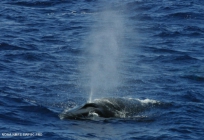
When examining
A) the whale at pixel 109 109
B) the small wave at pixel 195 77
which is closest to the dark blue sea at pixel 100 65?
the small wave at pixel 195 77

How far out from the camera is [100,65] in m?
35.1

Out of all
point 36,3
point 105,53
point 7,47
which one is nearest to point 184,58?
point 105,53

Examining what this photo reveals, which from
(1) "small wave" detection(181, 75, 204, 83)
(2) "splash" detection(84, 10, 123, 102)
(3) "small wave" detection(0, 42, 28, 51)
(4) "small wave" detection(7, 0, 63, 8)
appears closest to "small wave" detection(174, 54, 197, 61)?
(2) "splash" detection(84, 10, 123, 102)

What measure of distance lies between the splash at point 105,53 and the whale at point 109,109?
1736 mm

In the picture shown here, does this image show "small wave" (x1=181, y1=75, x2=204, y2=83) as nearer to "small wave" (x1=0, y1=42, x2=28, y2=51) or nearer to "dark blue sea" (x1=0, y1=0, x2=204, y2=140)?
"dark blue sea" (x1=0, y1=0, x2=204, y2=140)

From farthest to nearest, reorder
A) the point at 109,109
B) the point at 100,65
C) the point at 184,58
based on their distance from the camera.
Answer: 1. the point at 184,58
2. the point at 100,65
3. the point at 109,109

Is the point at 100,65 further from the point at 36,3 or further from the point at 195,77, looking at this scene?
the point at 36,3

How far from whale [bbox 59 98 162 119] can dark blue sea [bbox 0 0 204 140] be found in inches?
13.7

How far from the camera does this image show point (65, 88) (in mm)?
29953

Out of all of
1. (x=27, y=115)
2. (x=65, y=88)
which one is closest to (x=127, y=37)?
(x=65, y=88)

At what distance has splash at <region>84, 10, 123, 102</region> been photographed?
31047mm

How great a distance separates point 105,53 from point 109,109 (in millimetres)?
12772

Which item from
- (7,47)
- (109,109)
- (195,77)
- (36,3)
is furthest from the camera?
(36,3)

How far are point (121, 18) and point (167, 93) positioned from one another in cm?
1863
